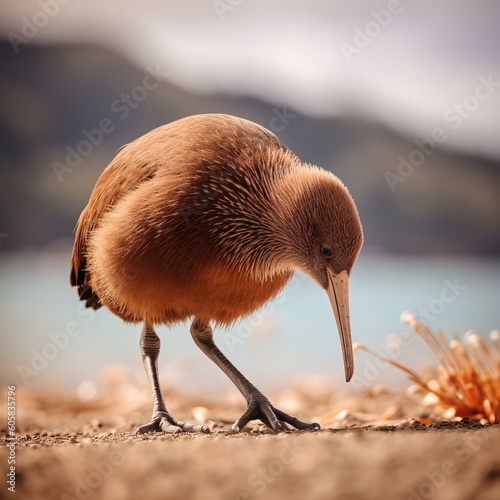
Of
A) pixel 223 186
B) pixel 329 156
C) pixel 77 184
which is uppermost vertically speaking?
pixel 223 186

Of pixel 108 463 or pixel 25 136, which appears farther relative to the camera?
pixel 25 136

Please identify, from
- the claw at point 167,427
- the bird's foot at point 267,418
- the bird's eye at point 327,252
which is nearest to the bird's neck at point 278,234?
the bird's eye at point 327,252

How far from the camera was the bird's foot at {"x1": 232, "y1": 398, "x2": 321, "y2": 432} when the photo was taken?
10.4 feet

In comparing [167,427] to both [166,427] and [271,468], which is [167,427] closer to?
[166,427]

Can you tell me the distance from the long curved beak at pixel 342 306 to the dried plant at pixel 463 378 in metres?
0.19

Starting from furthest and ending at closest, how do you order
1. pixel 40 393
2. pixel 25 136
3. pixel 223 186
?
pixel 25 136 < pixel 40 393 < pixel 223 186

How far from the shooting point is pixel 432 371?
458 centimetres

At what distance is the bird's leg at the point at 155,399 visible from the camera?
321 cm

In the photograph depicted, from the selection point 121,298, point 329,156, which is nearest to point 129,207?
point 121,298

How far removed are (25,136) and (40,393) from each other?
4887mm

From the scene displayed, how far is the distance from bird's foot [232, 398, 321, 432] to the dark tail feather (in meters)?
0.99

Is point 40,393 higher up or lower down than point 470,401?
lower down

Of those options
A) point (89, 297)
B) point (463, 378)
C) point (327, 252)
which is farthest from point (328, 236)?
point (89, 297)

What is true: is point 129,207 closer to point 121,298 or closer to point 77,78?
point 121,298
